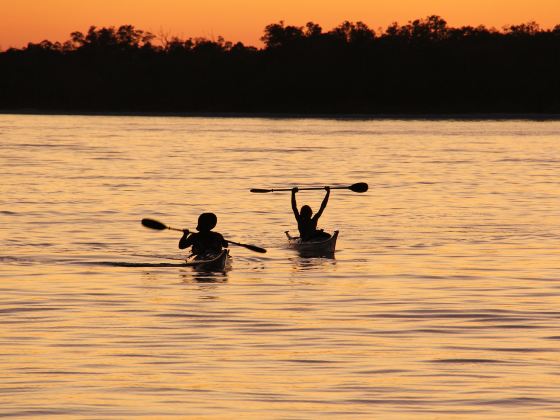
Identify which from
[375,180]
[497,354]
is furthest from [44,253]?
[375,180]

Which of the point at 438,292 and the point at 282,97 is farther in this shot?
the point at 282,97

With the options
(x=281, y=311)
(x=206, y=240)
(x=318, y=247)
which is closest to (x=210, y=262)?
(x=206, y=240)

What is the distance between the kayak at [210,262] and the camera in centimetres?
2209

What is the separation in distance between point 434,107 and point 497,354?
164613mm

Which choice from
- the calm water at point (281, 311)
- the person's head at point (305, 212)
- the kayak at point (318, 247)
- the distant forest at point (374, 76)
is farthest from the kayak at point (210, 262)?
the distant forest at point (374, 76)

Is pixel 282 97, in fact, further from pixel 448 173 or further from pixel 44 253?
pixel 44 253

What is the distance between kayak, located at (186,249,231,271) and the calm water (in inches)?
9.3

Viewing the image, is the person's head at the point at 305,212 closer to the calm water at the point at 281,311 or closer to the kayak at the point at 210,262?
the calm water at the point at 281,311

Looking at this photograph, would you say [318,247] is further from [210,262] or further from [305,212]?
[210,262]

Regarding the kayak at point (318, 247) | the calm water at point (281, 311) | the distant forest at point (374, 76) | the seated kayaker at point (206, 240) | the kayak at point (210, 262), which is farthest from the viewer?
the distant forest at point (374, 76)

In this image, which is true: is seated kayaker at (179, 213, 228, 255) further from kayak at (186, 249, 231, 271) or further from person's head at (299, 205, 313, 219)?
person's head at (299, 205, 313, 219)

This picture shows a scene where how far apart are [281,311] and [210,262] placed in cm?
434

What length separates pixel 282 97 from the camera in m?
187

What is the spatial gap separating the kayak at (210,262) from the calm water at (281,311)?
235 mm
